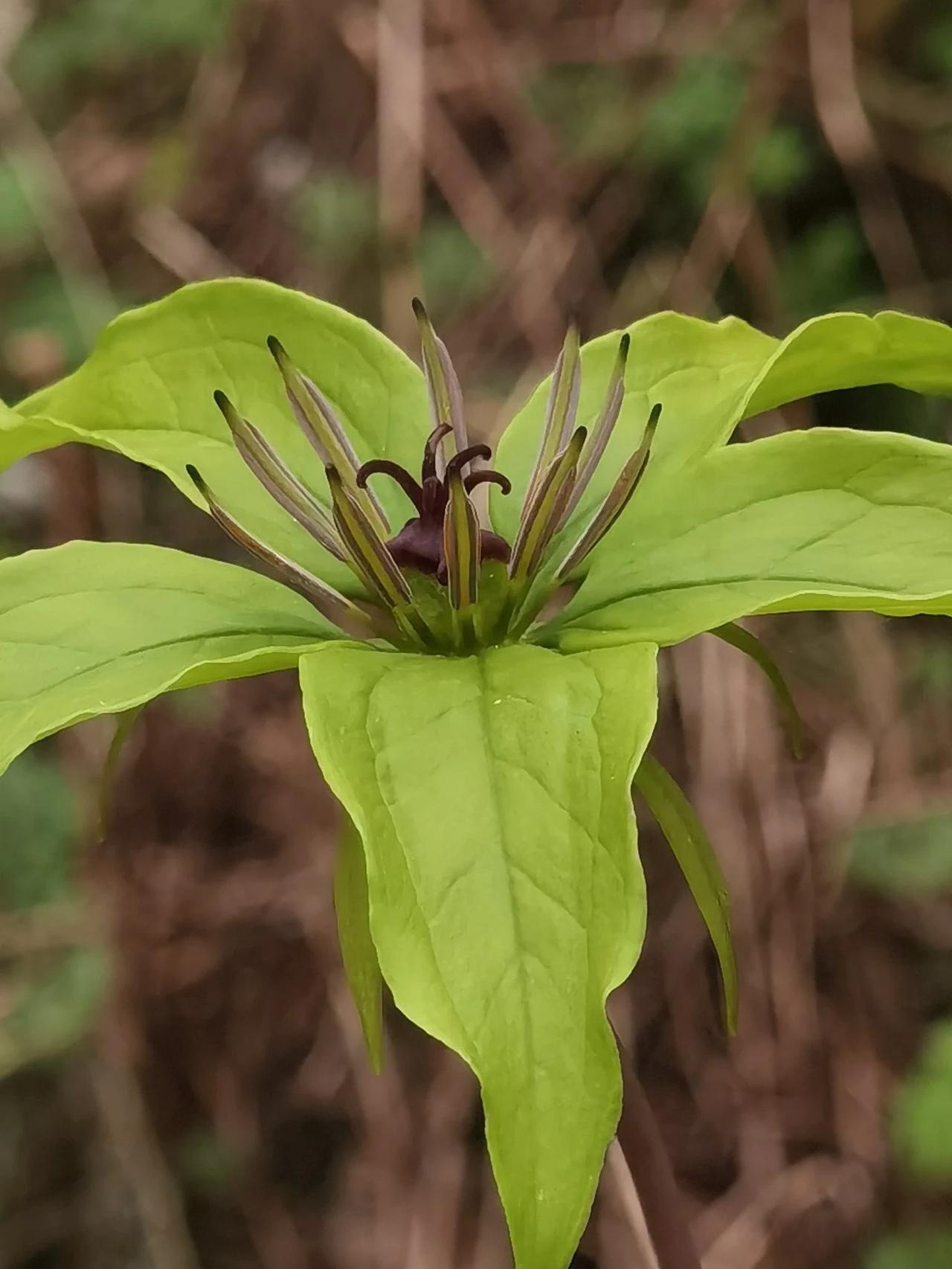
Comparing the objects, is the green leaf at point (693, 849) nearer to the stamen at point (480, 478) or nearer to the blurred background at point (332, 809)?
the stamen at point (480, 478)

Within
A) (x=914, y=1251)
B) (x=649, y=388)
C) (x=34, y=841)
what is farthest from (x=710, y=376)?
(x=34, y=841)

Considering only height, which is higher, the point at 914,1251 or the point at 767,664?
the point at 767,664

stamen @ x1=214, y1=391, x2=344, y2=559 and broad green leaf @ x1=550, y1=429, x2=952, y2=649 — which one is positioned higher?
stamen @ x1=214, y1=391, x2=344, y2=559

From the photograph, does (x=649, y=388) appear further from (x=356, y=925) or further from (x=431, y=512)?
(x=356, y=925)

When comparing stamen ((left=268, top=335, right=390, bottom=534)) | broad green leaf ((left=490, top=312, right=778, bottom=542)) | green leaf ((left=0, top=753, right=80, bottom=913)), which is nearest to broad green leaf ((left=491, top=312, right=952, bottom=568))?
broad green leaf ((left=490, top=312, right=778, bottom=542))

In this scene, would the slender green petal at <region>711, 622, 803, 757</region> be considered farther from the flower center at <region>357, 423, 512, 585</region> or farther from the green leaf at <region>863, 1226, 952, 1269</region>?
the green leaf at <region>863, 1226, 952, 1269</region>

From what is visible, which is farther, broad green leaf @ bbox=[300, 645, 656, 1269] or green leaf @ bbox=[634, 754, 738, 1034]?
green leaf @ bbox=[634, 754, 738, 1034]

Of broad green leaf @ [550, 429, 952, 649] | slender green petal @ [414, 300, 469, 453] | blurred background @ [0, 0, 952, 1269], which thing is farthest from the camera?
blurred background @ [0, 0, 952, 1269]
